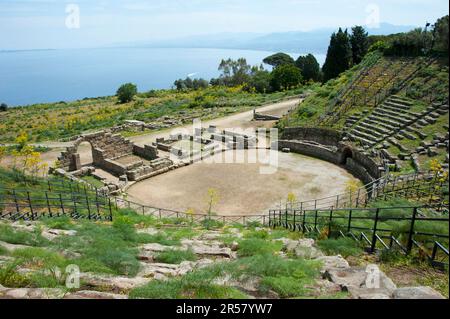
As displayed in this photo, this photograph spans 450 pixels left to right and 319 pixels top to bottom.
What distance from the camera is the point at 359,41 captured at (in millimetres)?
53719

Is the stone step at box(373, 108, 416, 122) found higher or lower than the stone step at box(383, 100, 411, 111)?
lower

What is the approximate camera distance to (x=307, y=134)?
1292 inches

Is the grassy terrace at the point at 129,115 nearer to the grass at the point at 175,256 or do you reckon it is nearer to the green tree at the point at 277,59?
the grass at the point at 175,256

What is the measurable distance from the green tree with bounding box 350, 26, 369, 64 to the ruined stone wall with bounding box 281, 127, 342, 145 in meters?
27.8

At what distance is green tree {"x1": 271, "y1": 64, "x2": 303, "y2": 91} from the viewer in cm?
5975

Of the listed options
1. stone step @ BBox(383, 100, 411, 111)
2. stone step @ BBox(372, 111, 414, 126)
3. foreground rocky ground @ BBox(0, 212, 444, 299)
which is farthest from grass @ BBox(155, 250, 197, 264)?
stone step @ BBox(383, 100, 411, 111)

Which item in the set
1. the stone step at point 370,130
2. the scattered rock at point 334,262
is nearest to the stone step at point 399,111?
the stone step at point 370,130

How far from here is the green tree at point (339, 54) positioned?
2050 inches

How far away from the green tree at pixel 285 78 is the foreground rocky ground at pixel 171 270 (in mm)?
52475

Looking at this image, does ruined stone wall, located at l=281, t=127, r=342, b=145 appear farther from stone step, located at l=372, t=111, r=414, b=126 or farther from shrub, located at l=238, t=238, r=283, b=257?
shrub, located at l=238, t=238, r=283, b=257

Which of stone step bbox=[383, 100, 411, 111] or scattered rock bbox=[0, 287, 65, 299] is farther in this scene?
stone step bbox=[383, 100, 411, 111]

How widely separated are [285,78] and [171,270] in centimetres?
5562

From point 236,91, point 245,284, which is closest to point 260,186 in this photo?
point 245,284
